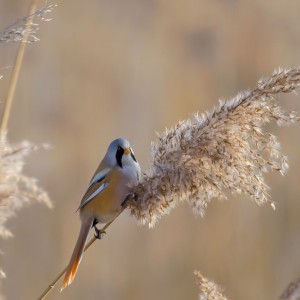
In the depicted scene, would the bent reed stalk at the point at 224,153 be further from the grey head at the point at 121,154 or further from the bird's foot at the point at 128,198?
the grey head at the point at 121,154

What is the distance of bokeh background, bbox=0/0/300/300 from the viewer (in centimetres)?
493

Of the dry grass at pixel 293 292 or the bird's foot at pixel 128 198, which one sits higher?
the dry grass at pixel 293 292

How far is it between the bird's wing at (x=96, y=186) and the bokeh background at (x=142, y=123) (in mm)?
1931

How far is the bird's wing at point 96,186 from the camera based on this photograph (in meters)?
2.82

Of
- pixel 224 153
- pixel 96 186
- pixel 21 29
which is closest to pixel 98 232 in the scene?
pixel 96 186

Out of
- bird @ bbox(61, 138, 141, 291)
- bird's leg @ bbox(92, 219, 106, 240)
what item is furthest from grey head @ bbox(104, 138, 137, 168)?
bird's leg @ bbox(92, 219, 106, 240)

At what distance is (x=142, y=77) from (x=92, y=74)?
0.37 meters

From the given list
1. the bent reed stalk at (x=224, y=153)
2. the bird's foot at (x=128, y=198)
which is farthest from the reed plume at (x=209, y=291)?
the bird's foot at (x=128, y=198)

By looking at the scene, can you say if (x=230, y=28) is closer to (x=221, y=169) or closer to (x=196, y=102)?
(x=196, y=102)

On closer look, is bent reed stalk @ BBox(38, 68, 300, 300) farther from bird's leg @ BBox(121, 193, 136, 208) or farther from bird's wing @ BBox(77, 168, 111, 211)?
bird's wing @ BBox(77, 168, 111, 211)

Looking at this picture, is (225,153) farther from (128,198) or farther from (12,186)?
(12,186)

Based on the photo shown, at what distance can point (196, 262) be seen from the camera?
4977mm

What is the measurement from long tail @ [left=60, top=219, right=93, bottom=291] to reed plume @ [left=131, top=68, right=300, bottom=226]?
303 millimetres

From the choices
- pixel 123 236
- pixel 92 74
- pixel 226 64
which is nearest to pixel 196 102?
pixel 226 64
